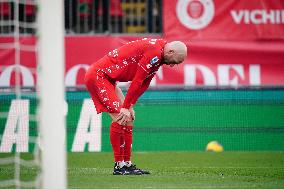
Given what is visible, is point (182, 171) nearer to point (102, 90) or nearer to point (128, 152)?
point (128, 152)

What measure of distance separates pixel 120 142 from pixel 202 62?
5704mm

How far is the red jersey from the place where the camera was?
9148 millimetres

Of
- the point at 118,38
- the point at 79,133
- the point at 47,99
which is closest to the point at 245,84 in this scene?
the point at 118,38

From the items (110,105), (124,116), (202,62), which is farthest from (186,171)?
(202,62)

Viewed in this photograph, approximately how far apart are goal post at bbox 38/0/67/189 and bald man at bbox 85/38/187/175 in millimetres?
2901

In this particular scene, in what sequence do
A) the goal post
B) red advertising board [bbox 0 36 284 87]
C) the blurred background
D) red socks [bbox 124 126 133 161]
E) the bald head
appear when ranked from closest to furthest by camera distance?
the goal post
the bald head
red socks [bbox 124 126 133 161]
the blurred background
red advertising board [bbox 0 36 284 87]

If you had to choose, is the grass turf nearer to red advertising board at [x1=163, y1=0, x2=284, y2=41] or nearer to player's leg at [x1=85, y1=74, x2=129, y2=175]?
player's leg at [x1=85, y1=74, x2=129, y2=175]

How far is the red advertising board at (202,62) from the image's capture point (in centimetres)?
1494

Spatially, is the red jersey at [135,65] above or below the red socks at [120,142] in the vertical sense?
above

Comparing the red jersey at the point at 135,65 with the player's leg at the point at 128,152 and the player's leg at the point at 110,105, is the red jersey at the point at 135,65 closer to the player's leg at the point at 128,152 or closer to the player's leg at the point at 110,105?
the player's leg at the point at 110,105

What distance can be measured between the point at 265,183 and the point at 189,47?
→ 6722 mm

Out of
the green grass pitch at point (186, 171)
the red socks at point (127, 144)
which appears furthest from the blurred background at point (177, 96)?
the red socks at point (127, 144)

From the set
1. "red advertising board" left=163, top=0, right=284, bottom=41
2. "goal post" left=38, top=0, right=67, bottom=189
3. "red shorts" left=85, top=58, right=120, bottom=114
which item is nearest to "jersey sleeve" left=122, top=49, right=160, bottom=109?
"red shorts" left=85, top=58, right=120, bottom=114

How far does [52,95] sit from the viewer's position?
6285mm
